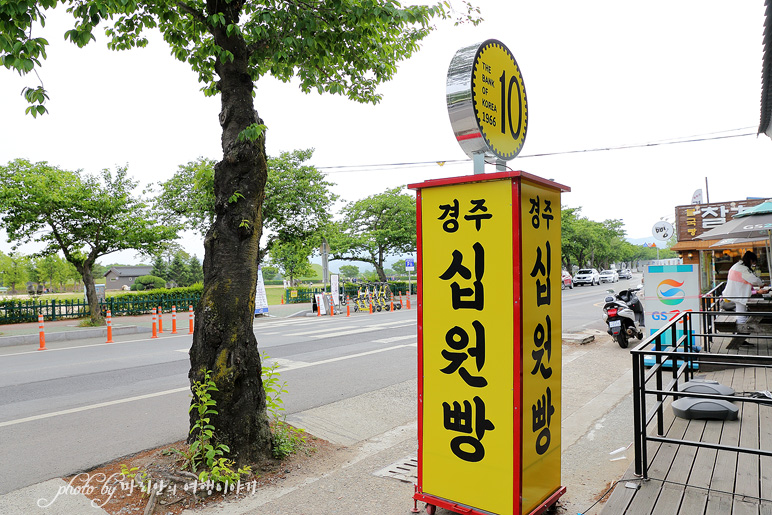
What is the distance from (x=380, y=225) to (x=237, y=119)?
3236 cm

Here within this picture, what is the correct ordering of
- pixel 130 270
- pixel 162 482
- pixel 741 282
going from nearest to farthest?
pixel 162 482 → pixel 741 282 → pixel 130 270

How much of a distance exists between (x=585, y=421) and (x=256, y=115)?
201 inches

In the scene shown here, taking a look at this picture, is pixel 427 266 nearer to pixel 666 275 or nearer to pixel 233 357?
pixel 233 357

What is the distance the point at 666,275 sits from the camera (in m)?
8.99

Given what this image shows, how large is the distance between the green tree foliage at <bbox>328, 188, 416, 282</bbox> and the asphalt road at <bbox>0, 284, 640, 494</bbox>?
812 inches

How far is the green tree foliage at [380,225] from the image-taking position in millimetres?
35844

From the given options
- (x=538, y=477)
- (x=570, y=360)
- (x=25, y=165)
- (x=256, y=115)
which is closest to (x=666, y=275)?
(x=570, y=360)

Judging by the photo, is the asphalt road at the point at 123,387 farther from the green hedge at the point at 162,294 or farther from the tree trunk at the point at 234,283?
the green hedge at the point at 162,294

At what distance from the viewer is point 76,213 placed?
61.2ft

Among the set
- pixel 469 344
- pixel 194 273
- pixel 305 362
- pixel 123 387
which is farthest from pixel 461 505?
pixel 194 273

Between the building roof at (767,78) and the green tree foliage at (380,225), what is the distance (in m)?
27.6

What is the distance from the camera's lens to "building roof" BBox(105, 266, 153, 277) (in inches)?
3782

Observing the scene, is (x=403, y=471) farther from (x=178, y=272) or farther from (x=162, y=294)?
(x=178, y=272)

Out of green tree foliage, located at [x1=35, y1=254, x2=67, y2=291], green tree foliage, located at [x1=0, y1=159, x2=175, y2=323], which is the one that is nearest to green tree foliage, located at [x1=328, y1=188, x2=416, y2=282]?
green tree foliage, located at [x1=0, y1=159, x2=175, y2=323]
